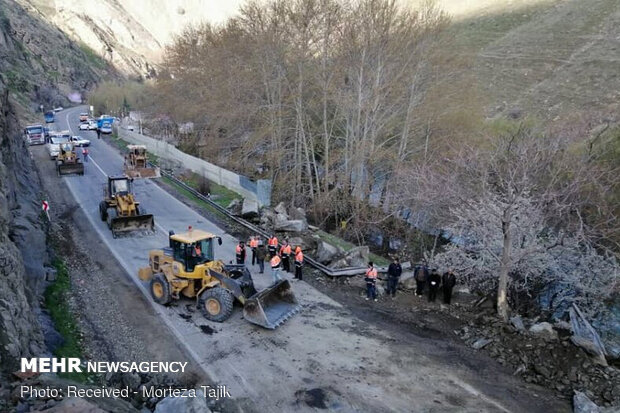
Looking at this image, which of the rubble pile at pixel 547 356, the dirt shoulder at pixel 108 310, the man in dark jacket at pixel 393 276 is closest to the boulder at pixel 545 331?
the rubble pile at pixel 547 356

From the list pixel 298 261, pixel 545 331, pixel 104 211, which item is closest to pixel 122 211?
pixel 104 211

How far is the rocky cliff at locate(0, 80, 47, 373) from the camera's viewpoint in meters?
7.94

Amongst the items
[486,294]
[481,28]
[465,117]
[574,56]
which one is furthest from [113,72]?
[486,294]

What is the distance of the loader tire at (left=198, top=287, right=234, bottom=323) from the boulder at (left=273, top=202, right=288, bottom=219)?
959 centimetres

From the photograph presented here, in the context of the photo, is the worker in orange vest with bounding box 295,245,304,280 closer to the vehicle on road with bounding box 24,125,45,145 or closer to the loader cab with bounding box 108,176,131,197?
the loader cab with bounding box 108,176,131,197

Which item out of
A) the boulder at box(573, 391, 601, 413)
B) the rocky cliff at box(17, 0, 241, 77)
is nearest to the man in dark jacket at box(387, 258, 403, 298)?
the boulder at box(573, 391, 601, 413)

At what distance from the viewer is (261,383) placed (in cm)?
962

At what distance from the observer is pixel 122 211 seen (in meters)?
19.0

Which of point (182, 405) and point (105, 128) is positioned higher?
point (105, 128)

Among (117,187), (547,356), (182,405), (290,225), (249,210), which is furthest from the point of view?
(249,210)

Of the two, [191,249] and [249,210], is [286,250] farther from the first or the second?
[249,210]

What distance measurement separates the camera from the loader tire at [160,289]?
1238 centimetres

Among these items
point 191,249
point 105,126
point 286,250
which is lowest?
point 286,250

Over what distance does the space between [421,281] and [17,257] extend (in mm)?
10987
